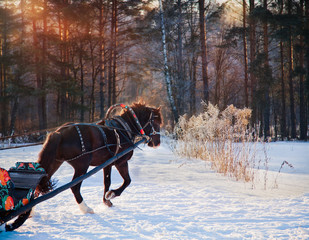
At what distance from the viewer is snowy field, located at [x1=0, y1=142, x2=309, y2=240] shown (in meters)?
3.11

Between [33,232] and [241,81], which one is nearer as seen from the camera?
[33,232]

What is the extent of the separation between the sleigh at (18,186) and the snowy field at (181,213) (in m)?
0.49

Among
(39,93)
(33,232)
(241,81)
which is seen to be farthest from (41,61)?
(241,81)

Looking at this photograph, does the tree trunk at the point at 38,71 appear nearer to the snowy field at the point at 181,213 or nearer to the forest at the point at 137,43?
the forest at the point at 137,43

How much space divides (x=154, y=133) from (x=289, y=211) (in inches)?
96.5

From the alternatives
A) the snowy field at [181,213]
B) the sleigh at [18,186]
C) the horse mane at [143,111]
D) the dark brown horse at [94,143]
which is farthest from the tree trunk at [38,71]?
the sleigh at [18,186]

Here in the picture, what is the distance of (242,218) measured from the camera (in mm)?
3576

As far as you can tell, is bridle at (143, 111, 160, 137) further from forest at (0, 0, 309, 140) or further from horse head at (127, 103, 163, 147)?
forest at (0, 0, 309, 140)

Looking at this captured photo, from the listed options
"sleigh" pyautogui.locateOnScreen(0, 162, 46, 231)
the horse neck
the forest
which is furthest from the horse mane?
the forest

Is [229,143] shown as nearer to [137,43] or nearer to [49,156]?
[49,156]

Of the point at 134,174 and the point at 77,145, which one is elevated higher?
the point at 77,145

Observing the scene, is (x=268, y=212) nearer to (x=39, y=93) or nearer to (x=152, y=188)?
(x=152, y=188)

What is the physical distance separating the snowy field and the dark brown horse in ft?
1.55

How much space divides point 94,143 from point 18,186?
119 centimetres
